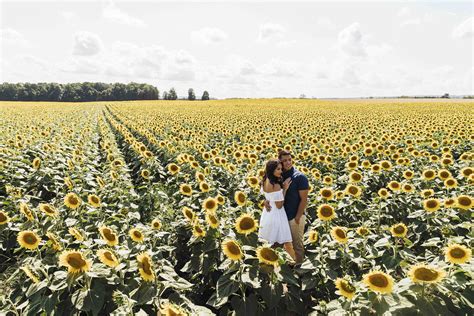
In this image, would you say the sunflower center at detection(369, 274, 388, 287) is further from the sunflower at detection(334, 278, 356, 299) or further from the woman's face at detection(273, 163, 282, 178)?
the woman's face at detection(273, 163, 282, 178)

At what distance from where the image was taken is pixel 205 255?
4.00 metres

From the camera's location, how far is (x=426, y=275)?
2.55 m

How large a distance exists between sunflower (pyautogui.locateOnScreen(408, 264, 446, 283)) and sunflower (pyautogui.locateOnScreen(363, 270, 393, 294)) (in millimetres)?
172

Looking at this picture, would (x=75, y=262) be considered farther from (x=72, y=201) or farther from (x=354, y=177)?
(x=354, y=177)

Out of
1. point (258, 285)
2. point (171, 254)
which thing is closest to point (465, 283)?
point (258, 285)

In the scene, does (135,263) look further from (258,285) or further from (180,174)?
(180,174)

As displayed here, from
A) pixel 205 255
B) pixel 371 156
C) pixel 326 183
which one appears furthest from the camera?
pixel 371 156

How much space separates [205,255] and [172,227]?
1003mm

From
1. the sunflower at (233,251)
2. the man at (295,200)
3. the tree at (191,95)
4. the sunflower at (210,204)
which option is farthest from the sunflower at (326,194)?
the tree at (191,95)

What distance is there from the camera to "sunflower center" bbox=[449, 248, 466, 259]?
9.65 feet

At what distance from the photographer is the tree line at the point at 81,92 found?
95.8 meters

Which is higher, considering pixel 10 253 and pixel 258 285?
pixel 258 285

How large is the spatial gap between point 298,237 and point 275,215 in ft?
2.04

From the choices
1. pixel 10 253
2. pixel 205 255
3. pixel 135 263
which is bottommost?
pixel 10 253
